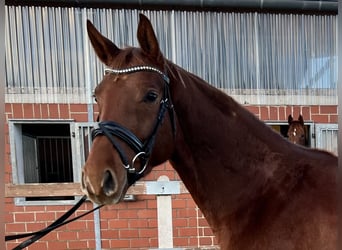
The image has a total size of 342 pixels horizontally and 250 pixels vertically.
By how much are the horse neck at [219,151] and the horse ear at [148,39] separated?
0.13m

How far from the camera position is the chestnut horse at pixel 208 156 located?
4.13 ft

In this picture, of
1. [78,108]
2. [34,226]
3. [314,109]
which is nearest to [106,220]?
[34,226]

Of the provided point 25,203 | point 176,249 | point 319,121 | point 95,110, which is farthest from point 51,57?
point 319,121

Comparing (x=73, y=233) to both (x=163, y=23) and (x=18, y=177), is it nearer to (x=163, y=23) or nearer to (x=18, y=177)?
(x=18, y=177)

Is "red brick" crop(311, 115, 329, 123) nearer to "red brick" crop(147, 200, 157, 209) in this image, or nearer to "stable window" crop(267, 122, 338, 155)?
"stable window" crop(267, 122, 338, 155)

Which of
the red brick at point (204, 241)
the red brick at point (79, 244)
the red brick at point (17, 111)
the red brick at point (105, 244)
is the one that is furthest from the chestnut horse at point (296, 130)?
the red brick at point (17, 111)

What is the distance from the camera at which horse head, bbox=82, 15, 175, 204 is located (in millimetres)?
1215

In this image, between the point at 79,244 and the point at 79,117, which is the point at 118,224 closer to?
the point at 79,244

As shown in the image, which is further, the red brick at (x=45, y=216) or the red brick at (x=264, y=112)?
the red brick at (x=264, y=112)

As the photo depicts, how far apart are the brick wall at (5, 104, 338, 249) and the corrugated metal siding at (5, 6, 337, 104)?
0.17 meters

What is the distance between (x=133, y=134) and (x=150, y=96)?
0.58ft

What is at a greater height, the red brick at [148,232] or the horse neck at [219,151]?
the horse neck at [219,151]

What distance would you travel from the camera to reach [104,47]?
1453 millimetres

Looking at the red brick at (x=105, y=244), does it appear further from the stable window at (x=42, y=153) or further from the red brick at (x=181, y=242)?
the red brick at (x=181, y=242)
